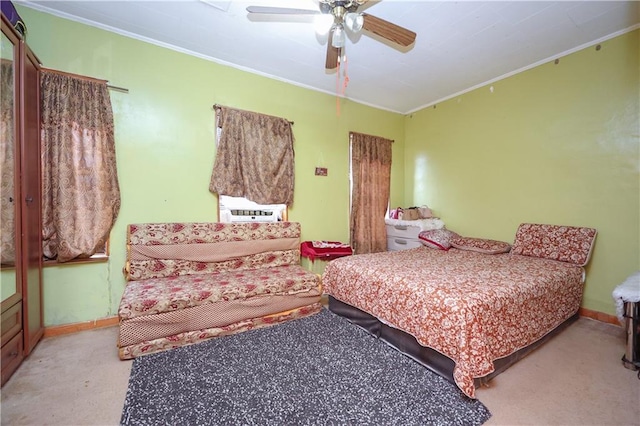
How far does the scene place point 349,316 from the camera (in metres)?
2.61

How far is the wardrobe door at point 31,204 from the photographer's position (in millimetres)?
1973

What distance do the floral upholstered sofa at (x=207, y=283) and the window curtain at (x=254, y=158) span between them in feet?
1.35

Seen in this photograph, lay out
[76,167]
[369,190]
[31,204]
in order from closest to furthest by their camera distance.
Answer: [31,204] < [76,167] < [369,190]

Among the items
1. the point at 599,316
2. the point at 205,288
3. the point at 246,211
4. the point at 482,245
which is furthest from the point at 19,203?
the point at 599,316

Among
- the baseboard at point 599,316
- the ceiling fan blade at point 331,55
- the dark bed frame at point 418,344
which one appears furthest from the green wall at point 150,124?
the baseboard at point 599,316

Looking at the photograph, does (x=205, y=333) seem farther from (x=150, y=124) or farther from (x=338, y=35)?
(x=338, y=35)

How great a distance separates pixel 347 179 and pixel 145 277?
2814 millimetres

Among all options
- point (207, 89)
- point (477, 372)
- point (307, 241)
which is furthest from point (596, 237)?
point (207, 89)

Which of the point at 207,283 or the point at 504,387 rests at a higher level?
the point at 207,283

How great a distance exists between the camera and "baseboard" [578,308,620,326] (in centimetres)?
260

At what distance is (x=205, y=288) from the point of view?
229 cm

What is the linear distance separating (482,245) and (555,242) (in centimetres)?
67

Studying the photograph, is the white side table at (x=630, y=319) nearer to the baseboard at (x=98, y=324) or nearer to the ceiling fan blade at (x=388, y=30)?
the baseboard at (x=98, y=324)

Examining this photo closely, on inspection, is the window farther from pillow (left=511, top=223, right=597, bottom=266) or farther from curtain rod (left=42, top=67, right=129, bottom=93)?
pillow (left=511, top=223, right=597, bottom=266)
